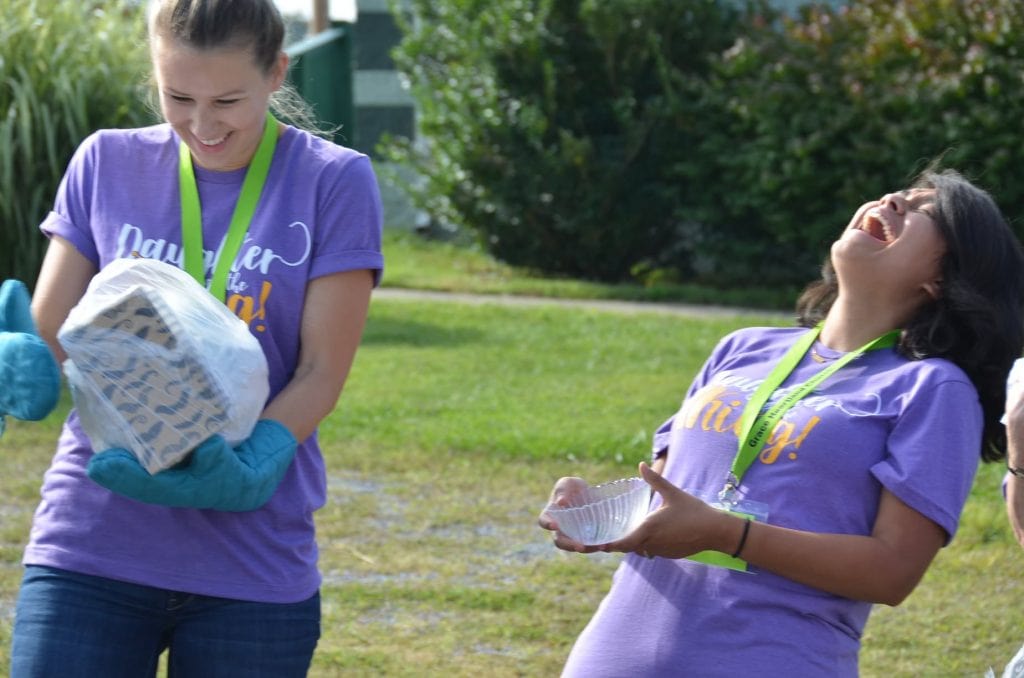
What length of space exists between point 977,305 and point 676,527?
2.55 ft

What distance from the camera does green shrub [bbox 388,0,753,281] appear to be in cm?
1336

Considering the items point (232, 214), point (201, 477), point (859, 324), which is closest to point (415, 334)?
point (859, 324)

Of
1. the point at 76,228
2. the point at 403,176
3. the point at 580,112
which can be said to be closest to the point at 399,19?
the point at 580,112

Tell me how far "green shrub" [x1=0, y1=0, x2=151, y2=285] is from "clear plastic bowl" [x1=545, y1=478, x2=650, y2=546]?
22.0 ft

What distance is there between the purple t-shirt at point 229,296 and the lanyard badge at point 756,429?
74 centimetres

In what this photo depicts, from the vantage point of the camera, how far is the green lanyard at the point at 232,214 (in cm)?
267

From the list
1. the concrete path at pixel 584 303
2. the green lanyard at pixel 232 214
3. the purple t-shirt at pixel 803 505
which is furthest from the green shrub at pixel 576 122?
the green lanyard at pixel 232 214

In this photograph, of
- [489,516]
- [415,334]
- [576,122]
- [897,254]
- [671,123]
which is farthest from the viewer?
[576,122]

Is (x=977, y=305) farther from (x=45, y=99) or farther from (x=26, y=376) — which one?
(x=45, y=99)

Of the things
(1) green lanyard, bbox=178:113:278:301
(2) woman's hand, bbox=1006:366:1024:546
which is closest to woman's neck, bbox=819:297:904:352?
(2) woman's hand, bbox=1006:366:1024:546

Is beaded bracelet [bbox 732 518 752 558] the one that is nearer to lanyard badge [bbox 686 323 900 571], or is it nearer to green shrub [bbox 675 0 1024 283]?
lanyard badge [bbox 686 323 900 571]

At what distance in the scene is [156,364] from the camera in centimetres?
235

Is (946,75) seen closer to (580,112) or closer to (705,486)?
(580,112)

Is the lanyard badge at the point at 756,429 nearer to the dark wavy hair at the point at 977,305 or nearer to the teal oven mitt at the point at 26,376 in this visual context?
the dark wavy hair at the point at 977,305
